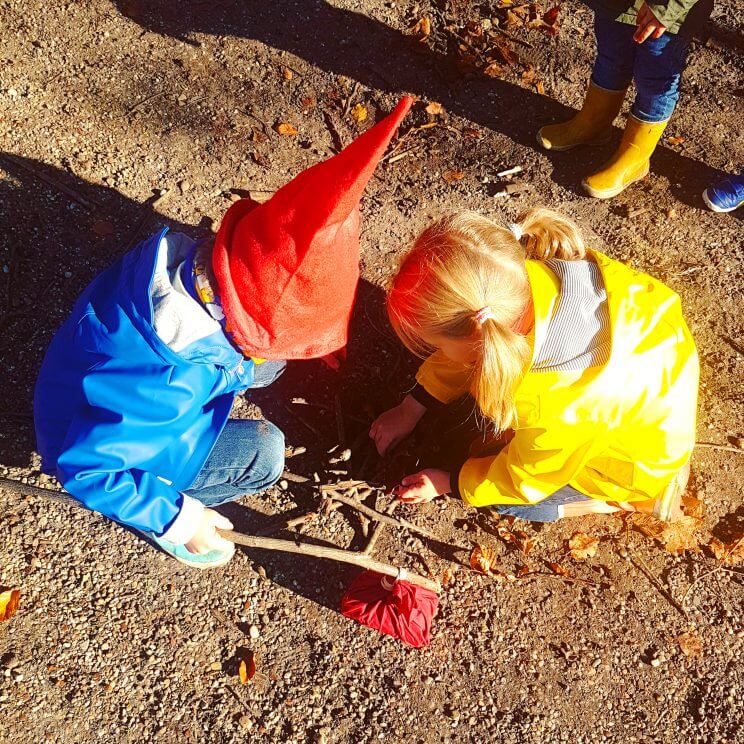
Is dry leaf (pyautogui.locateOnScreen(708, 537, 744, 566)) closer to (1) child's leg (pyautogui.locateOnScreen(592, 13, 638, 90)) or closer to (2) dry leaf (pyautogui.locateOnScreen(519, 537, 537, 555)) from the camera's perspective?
(2) dry leaf (pyautogui.locateOnScreen(519, 537, 537, 555))

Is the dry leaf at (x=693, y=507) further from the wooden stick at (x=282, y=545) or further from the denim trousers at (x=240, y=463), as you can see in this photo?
the denim trousers at (x=240, y=463)

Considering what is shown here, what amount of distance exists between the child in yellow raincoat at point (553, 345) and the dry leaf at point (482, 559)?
1.66 feet

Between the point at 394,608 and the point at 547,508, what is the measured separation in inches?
28.3

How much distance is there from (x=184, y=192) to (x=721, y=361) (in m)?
2.62

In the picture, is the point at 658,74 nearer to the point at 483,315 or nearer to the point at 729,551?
the point at 483,315

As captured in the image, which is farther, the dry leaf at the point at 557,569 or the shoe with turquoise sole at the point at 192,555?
the dry leaf at the point at 557,569

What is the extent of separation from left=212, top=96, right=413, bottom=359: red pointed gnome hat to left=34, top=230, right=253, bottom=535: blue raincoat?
0.73ft

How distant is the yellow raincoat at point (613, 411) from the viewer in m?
1.97

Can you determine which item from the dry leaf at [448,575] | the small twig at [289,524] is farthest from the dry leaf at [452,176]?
the dry leaf at [448,575]

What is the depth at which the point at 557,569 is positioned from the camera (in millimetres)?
2711

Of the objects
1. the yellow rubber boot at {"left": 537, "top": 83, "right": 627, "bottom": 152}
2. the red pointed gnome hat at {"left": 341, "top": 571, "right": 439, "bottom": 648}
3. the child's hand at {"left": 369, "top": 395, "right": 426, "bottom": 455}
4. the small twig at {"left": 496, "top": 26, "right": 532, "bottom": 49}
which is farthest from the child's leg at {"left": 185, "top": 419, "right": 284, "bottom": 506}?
the small twig at {"left": 496, "top": 26, "right": 532, "bottom": 49}

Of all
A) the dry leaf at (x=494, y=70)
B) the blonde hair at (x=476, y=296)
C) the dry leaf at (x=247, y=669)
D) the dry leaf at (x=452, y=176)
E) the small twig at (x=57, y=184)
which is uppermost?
the dry leaf at (x=494, y=70)

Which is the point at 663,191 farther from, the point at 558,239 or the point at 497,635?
the point at 497,635

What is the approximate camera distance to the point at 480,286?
189 centimetres
